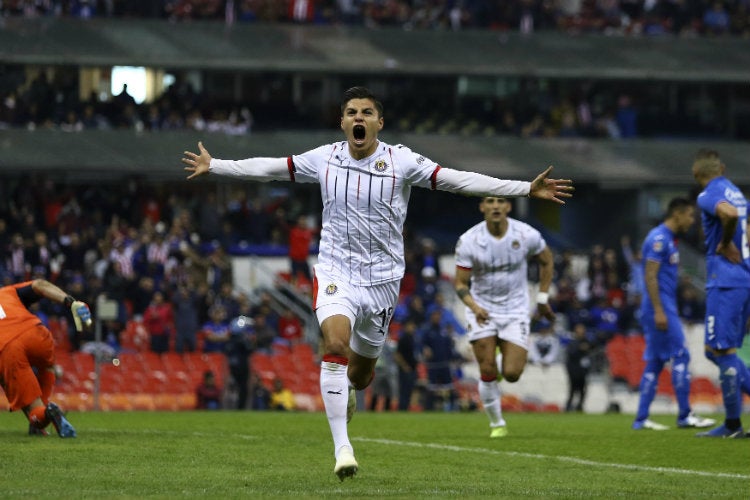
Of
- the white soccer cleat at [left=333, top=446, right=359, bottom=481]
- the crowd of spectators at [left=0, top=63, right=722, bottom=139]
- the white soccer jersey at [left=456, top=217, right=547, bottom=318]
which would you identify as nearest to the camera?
the white soccer cleat at [left=333, top=446, right=359, bottom=481]

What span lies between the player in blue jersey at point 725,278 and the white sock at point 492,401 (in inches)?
94.3

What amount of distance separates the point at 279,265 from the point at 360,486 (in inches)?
985

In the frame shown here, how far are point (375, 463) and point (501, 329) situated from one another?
4494 mm

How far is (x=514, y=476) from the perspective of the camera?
10.0 meters

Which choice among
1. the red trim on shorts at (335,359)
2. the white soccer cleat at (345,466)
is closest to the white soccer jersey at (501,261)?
the red trim on shorts at (335,359)

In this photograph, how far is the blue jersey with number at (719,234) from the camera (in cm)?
1311

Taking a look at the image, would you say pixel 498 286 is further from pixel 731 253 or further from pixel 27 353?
pixel 27 353

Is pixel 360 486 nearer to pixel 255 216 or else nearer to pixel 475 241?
pixel 475 241

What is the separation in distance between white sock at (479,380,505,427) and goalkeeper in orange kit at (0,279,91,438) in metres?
4.38

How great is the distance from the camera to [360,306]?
32.6 ft

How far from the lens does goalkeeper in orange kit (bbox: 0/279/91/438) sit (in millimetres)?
12852

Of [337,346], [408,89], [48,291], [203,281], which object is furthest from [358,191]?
[408,89]

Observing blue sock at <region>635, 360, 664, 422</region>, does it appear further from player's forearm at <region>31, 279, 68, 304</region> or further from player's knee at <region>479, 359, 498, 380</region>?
player's forearm at <region>31, 279, 68, 304</region>

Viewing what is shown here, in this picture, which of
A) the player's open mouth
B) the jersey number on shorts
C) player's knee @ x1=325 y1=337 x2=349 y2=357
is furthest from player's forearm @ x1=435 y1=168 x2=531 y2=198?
player's knee @ x1=325 y1=337 x2=349 y2=357
